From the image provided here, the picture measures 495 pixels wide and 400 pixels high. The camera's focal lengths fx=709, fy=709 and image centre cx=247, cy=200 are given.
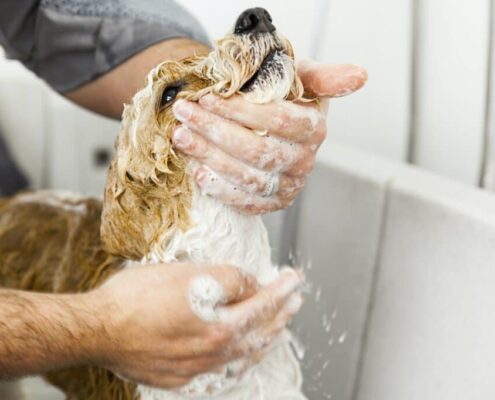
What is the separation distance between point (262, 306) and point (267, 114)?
0.70ft

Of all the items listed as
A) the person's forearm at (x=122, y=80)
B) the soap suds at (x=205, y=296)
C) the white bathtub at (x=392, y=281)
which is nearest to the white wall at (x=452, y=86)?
the white bathtub at (x=392, y=281)

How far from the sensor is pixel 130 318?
2.42ft

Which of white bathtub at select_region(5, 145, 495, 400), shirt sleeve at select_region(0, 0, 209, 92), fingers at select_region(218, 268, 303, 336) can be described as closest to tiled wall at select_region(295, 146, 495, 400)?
white bathtub at select_region(5, 145, 495, 400)

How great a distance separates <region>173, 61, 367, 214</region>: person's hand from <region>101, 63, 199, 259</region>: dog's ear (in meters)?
0.03

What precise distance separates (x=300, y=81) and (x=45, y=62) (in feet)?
2.04

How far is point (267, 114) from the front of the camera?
28.5 inches

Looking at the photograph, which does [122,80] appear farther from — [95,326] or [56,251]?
[95,326]

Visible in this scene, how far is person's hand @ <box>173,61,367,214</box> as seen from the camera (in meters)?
0.72

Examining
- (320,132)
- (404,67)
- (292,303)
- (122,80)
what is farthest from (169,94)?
(404,67)

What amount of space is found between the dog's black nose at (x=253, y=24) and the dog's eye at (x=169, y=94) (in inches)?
3.5

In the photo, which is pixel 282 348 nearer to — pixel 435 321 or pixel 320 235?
pixel 435 321

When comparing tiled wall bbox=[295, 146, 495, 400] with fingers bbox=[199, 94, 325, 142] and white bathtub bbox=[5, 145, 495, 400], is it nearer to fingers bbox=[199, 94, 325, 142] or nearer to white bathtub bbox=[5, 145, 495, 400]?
white bathtub bbox=[5, 145, 495, 400]

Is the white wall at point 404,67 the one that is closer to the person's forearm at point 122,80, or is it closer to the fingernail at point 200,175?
the person's forearm at point 122,80

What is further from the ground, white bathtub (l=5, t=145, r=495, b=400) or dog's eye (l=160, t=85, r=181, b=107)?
dog's eye (l=160, t=85, r=181, b=107)
